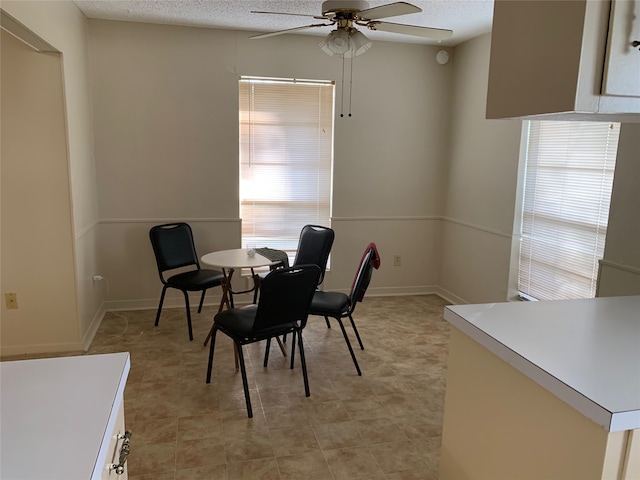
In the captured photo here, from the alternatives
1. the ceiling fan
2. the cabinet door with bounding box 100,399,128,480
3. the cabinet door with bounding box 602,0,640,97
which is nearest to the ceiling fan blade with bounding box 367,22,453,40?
the ceiling fan

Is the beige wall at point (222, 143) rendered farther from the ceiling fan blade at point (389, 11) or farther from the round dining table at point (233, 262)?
the ceiling fan blade at point (389, 11)

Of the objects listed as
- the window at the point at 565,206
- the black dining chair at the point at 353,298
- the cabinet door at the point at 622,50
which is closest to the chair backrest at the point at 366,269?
the black dining chair at the point at 353,298

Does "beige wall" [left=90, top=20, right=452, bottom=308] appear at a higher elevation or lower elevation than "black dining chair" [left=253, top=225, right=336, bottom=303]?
higher

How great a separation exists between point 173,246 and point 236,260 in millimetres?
914

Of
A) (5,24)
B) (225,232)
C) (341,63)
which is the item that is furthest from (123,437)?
(341,63)

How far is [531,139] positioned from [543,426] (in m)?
2.95

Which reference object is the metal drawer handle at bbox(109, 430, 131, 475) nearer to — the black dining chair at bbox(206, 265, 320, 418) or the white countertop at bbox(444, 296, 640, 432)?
the white countertop at bbox(444, 296, 640, 432)

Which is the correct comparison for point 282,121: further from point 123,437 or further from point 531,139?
point 123,437

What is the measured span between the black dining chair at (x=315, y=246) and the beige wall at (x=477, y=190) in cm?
142

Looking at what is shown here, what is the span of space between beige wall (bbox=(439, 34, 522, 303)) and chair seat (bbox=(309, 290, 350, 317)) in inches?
61.9

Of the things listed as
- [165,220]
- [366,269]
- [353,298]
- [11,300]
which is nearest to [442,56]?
[366,269]

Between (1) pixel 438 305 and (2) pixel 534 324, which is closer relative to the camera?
(2) pixel 534 324

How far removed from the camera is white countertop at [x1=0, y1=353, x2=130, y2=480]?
817 millimetres

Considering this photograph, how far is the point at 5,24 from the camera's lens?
2406 mm
